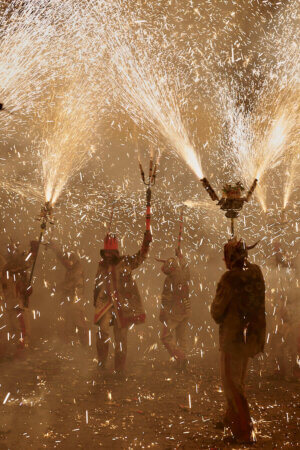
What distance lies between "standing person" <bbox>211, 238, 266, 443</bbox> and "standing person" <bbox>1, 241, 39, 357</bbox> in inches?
183

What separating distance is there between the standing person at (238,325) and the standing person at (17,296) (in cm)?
465

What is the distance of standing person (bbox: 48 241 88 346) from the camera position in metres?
9.23

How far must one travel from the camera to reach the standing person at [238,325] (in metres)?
4.39

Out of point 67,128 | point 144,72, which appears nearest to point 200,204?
point 67,128

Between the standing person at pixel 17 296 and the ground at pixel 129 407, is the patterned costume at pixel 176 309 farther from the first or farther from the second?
the standing person at pixel 17 296

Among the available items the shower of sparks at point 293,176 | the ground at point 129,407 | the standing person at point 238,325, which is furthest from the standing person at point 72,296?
the shower of sparks at point 293,176

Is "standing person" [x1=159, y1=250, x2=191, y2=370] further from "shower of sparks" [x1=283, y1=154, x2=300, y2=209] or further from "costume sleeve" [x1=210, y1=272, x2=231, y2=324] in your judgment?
"shower of sparks" [x1=283, y1=154, x2=300, y2=209]

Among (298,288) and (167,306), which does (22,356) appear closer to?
(167,306)

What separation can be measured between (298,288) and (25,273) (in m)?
4.91

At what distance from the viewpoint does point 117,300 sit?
7.14m

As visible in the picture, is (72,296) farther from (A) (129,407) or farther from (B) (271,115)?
(B) (271,115)

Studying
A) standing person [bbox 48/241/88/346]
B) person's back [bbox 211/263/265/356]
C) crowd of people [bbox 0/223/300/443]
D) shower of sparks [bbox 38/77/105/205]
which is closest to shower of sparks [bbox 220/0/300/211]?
crowd of people [bbox 0/223/300/443]

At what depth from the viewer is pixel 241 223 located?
12.4 m

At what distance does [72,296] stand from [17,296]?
4.71 feet
